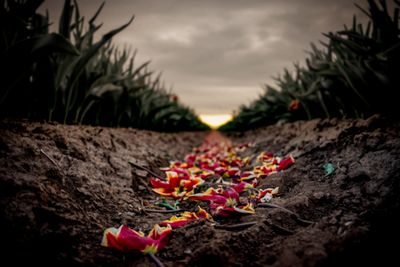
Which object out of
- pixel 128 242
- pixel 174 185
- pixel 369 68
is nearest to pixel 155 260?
pixel 128 242

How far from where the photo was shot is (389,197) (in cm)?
79

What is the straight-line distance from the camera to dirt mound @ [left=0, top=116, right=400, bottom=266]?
2.06 feet

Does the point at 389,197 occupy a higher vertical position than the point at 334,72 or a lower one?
lower

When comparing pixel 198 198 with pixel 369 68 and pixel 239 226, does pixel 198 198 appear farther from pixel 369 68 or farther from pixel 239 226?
pixel 369 68

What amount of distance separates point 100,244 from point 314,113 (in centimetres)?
264

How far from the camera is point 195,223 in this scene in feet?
2.83

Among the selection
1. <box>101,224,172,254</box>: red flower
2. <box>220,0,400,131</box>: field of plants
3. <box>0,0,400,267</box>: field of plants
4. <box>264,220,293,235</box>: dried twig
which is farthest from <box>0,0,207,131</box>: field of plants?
<box>220,0,400,131</box>: field of plants

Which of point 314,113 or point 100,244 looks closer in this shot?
point 100,244

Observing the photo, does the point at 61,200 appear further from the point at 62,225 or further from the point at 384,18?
the point at 384,18

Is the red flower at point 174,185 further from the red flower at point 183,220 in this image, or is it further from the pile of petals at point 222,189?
the red flower at point 183,220

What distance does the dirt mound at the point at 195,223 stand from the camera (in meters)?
0.63

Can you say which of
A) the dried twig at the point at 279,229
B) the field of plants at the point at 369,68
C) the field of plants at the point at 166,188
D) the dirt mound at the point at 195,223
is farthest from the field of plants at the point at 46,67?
the field of plants at the point at 369,68

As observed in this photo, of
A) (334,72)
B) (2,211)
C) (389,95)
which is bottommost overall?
(2,211)

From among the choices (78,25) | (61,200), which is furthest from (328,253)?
(78,25)
